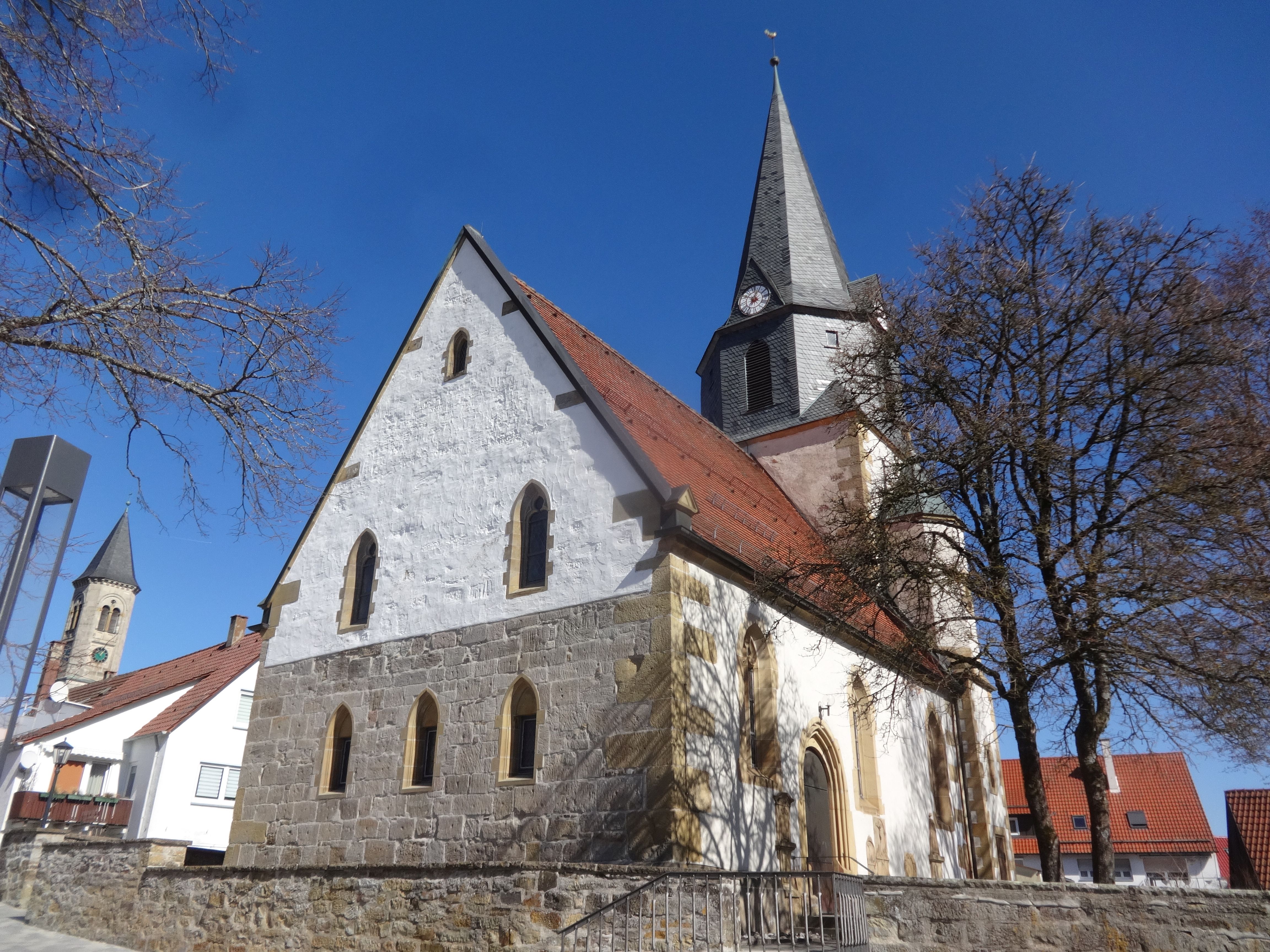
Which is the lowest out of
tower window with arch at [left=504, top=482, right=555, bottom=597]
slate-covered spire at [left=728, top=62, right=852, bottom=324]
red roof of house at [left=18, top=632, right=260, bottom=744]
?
tower window with arch at [left=504, top=482, right=555, bottom=597]

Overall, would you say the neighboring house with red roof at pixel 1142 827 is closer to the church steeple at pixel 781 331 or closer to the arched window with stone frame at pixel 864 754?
the church steeple at pixel 781 331

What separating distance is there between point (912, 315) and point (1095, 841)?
6.00 m

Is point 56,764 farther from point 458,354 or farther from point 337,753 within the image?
point 458,354

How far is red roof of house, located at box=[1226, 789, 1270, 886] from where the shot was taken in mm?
25812

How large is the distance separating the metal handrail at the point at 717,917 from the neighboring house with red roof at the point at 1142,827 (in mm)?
29303

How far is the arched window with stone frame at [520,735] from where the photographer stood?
10930mm

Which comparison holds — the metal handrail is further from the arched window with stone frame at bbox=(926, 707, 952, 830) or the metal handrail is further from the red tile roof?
the arched window with stone frame at bbox=(926, 707, 952, 830)

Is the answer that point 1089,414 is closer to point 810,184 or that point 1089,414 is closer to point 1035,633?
point 1035,633

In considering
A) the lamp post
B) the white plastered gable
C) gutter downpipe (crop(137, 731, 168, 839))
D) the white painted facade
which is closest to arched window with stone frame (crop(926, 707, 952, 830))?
the white plastered gable

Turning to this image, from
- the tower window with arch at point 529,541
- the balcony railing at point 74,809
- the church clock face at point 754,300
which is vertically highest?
the church clock face at point 754,300

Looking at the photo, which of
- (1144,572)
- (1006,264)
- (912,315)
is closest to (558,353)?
(912,315)

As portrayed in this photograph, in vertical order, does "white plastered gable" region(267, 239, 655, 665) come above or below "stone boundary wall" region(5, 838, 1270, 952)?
above

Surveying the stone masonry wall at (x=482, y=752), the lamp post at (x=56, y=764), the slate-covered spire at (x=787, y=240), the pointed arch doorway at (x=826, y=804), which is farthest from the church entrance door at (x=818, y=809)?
the lamp post at (x=56, y=764)

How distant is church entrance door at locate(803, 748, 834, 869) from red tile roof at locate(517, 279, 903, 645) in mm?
1992
